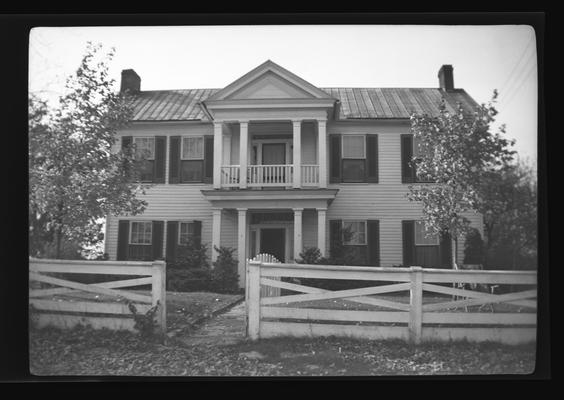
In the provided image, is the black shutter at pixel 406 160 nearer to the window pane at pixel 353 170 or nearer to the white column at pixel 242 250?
the window pane at pixel 353 170

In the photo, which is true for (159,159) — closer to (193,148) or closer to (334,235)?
(193,148)

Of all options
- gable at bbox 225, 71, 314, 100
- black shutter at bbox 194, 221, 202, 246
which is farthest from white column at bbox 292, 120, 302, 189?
black shutter at bbox 194, 221, 202, 246

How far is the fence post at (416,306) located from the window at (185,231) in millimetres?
2741

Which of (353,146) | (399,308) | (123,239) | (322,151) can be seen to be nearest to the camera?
(399,308)

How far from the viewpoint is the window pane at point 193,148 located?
606cm

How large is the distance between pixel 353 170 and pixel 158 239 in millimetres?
2684

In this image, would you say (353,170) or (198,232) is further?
(353,170)

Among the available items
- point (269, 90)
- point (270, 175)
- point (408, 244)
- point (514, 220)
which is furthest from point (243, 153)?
point (514, 220)

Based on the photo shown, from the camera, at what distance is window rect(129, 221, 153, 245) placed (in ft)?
18.0

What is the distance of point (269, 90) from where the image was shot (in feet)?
18.7

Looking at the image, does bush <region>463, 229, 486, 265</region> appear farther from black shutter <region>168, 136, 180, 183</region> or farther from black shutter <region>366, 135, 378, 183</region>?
black shutter <region>168, 136, 180, 183</region>

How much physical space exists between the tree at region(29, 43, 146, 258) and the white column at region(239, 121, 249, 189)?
127 cm
